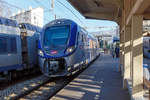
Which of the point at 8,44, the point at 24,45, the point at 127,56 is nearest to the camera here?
the point at 127,56

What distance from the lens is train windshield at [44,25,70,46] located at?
928cm

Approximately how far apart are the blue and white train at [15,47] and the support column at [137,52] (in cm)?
667

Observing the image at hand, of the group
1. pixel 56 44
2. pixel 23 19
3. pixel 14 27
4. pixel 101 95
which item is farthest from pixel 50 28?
pixel 23 19

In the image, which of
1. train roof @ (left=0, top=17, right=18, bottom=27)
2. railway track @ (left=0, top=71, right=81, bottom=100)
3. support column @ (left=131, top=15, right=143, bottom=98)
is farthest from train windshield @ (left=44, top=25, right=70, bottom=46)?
support column @ (left=131, top=15, right=143, bottom=98)

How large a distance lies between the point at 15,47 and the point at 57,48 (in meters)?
2.61

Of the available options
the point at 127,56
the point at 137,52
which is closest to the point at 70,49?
the point at 127,56

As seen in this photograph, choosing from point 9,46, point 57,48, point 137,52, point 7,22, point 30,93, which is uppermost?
point 7,22

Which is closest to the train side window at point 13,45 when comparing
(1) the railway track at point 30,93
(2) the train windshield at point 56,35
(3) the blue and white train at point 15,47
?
(3) the blue and white train at point 15,47

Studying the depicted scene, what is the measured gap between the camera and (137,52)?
427cm

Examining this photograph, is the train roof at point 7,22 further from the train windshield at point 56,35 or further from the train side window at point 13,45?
the train windshield at point 56,35

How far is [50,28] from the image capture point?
9805 mm

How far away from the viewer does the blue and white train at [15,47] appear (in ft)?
30.0

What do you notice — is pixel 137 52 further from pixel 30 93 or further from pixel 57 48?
pixel 57 48

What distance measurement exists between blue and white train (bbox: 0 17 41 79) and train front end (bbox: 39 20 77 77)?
1.64 m
